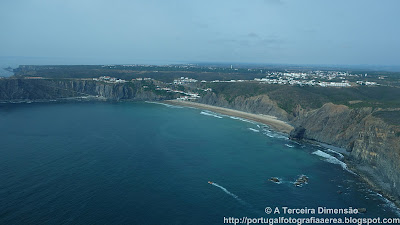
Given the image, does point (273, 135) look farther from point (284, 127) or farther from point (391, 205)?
point (391, 205)

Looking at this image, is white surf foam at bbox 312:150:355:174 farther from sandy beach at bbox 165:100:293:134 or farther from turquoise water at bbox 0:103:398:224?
sandy beach at bbox 165:100:293:134

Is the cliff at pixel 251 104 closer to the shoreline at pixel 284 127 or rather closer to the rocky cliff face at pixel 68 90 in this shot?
the shoreline at pixel 284 127

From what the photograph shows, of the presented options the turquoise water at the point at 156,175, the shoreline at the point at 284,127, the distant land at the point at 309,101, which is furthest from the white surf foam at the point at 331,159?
the distant land at the point at 309,101

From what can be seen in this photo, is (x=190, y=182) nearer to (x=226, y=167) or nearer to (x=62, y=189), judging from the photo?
(x=226, y=167)

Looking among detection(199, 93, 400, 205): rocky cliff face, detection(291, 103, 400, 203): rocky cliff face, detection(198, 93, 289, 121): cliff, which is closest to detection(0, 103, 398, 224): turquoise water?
detection(291, 103, 400, 203): rocky cliff face

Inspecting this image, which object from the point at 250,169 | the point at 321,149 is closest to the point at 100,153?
the point at 250,169
